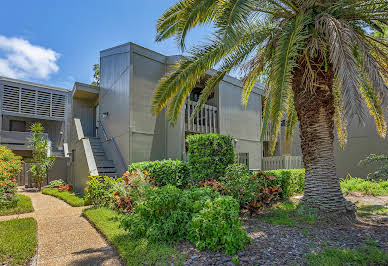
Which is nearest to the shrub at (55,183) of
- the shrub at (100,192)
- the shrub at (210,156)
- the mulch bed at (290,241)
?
the shrub at (100,192)

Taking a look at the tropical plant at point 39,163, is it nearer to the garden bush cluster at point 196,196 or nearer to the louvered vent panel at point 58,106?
the louvered vent panel at point 58,106

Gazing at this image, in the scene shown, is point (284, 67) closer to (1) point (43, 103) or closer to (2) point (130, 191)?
(2) point (130, 191)

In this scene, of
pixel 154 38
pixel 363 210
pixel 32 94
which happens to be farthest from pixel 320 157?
pixel 32 94

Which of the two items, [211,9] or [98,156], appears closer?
[211,9]

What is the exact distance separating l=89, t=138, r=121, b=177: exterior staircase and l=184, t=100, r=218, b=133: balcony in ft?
12.0

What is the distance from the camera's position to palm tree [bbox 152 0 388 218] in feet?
15.0

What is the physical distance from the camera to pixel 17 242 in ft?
12.9

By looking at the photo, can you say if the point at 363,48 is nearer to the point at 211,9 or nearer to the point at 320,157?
the point at 320,157

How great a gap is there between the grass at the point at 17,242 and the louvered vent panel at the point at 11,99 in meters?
13.9

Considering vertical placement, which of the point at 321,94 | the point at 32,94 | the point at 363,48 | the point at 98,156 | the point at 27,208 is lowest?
the point at 27,208

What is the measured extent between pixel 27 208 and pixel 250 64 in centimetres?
777

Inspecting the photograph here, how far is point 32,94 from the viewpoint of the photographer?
16.9 m

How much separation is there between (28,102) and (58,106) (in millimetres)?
1944

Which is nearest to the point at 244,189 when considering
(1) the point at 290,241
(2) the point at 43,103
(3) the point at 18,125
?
(1) the point at 290,241
